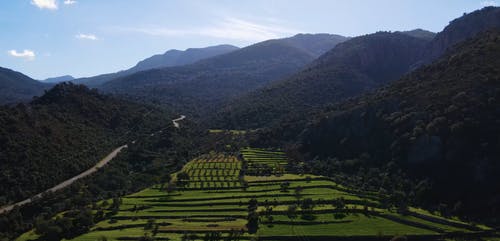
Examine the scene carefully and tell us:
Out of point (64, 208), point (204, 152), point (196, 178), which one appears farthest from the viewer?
point (204, 152)

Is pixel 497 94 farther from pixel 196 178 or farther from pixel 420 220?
pixel 196 178

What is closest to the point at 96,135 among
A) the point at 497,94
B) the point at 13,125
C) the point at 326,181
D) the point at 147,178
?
the point at 13,125

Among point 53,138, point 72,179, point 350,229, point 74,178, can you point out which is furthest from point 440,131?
point 53,138

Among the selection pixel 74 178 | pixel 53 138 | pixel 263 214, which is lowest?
pixel 74 178

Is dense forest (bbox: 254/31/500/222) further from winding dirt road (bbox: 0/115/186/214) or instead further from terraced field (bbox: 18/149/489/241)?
winding dirt road (bbox: 0/115/186/214)

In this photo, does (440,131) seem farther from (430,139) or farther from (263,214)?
(263,214)

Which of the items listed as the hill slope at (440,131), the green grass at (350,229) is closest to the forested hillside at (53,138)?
the green grass at (350,229)
